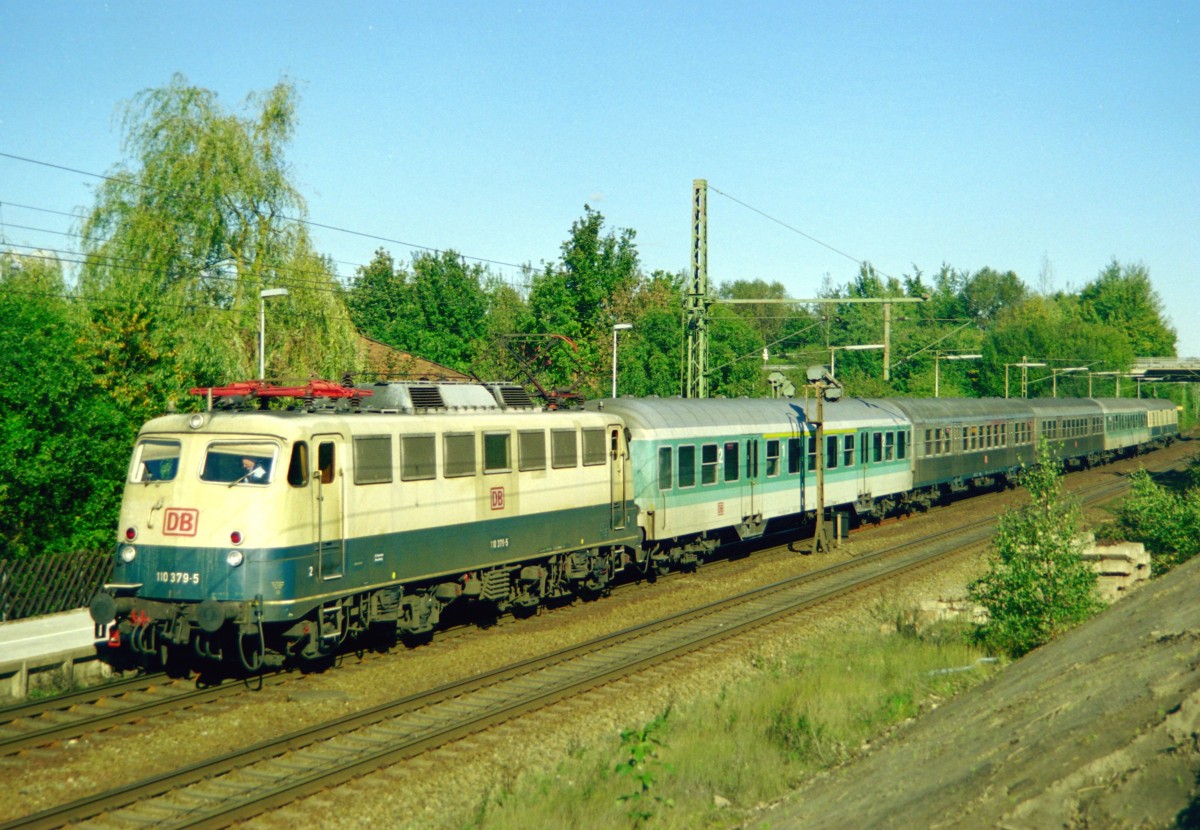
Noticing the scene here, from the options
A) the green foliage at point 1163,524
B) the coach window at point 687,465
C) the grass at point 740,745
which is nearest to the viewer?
the grass at point 740,745

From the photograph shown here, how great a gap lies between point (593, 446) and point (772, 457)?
8155 mm

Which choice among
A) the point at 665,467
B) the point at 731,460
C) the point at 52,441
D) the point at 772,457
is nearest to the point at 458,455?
the point at 665,467

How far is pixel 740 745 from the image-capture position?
40.4ft

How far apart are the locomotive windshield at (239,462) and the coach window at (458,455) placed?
316 cm

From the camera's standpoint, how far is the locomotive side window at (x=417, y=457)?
1605 centimetres

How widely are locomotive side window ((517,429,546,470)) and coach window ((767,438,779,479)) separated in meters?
9.64

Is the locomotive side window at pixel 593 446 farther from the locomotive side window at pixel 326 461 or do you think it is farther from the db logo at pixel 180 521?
the db logo at pixel 180 521

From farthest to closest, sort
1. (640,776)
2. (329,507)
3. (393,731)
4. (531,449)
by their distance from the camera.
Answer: (531,449)
(329,507)
(393,731)
(640,776)

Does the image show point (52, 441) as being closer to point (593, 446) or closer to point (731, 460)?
point (593, 446)

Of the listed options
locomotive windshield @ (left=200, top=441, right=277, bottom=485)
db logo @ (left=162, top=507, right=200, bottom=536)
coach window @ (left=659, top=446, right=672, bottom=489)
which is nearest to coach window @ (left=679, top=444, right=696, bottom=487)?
coach window @ (left=659, top=446, right=672, bottom=489)

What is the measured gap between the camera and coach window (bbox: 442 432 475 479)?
16.8m

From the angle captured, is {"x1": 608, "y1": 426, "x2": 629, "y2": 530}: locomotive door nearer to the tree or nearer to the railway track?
the railway track

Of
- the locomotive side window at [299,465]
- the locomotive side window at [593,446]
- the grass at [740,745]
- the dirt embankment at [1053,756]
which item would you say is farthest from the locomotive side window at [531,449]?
the dirt embankment at [1053,756]

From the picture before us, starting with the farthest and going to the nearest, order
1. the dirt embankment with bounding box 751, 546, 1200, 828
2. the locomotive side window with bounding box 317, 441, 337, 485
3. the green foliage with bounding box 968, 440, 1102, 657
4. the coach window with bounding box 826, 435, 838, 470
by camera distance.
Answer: the coach window with bounding box 826, 435, 838, 470 < the green foliage with bounding box 968, 440, 1102, 657 < the locomotive side window with bounding box 317, 441, 337, 485 < the dirt embankment with bounding box 751, 546, 1200, 828
